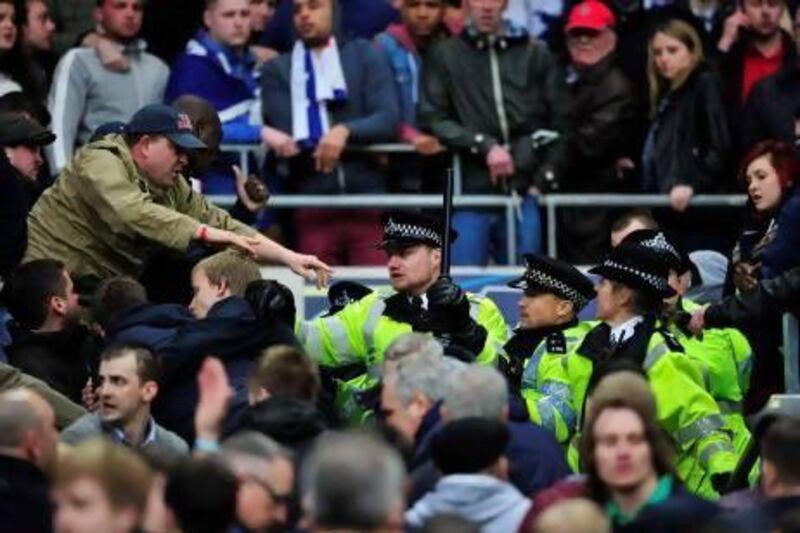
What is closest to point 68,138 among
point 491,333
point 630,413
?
point 491,333

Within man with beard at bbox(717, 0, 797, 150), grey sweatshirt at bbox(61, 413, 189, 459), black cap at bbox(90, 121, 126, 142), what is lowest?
grey sweatshirt at bbox(61, 413, 189, 459)

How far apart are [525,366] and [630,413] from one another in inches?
119

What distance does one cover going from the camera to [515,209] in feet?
65.6

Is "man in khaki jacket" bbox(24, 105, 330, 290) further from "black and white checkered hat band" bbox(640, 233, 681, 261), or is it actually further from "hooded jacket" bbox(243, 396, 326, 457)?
"hooded jacket" bbox(243, 396, 326, 457)

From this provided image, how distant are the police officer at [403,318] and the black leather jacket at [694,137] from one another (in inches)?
119

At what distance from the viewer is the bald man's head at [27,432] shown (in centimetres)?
→ 1366

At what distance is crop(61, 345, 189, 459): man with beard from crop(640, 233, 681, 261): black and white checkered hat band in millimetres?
2737

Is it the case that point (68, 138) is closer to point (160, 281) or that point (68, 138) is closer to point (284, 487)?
point (160, 281)

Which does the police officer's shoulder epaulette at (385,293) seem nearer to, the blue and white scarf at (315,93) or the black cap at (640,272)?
the black cap at (640,272)

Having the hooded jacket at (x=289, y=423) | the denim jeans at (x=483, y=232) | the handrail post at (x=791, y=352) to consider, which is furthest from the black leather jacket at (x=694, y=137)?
the hooded jacket at (x=289, y=423)

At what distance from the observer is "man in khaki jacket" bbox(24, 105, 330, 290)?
56.1ft

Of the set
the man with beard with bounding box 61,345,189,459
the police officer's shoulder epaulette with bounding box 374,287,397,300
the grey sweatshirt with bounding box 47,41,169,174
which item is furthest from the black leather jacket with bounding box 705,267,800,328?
the grey sweatshirt with bounding box 47,41,169,174

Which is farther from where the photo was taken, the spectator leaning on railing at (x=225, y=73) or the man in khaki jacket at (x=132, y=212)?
the spectator leaning on railing at (x=225, y=73)

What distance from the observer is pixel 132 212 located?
1711cm
